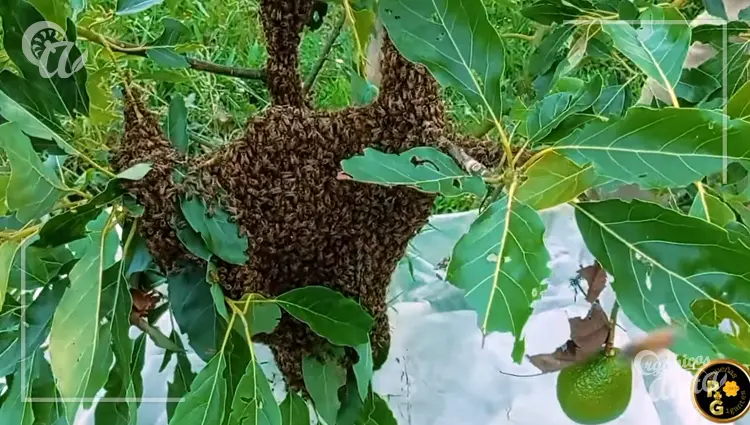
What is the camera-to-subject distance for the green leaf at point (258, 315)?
15.8 inches

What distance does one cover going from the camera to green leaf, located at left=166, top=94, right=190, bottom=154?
44 cm

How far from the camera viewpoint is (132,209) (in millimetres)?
375

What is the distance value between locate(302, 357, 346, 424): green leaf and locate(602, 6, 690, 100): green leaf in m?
0.25

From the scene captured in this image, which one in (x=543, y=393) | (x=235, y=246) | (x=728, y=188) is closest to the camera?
(x=235, y=246)

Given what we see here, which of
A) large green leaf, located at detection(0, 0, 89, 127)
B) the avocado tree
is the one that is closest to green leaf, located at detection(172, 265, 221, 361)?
the avocado tree

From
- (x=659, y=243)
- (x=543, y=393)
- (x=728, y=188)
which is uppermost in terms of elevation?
(x=659, y=243)

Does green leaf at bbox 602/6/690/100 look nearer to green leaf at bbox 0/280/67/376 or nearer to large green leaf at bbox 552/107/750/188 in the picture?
large green leaf at bbox 552/107/750/188

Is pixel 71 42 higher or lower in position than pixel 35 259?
higher

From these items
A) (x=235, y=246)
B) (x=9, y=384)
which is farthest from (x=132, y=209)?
(x=9, y=384)

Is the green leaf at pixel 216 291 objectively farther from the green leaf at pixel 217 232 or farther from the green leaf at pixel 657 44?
the green leaf at pixel 657 44

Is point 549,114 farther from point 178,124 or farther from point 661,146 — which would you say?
point 178,124

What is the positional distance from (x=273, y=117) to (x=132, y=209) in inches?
3.7

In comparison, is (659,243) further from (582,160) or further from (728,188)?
(728,188)

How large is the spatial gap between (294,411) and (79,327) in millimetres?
152
